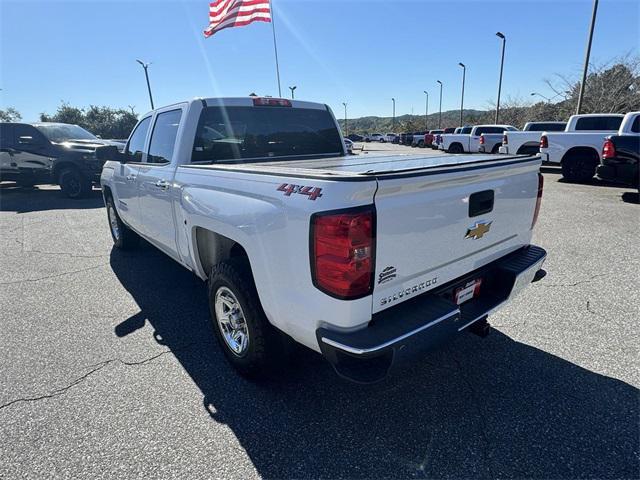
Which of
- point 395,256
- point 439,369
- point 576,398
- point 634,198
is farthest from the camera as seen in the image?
point 634,198

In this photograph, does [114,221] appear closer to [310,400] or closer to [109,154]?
[109,154]

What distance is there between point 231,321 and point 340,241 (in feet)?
4.48

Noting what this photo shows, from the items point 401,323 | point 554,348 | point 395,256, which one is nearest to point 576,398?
point 554,348

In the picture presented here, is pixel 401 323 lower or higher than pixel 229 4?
lower

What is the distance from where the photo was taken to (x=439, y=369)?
279cm

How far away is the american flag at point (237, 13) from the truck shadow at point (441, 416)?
1282 cm

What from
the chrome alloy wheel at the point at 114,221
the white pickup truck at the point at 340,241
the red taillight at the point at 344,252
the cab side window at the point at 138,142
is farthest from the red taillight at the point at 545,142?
the red taillight at the point at 344,252

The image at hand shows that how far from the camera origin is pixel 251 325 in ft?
7.89

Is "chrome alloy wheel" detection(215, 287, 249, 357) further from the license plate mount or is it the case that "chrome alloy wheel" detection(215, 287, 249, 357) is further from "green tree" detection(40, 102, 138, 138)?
"green tree" detection(40, 102, 138, 138)

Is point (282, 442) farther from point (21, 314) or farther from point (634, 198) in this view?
point (634, 198)

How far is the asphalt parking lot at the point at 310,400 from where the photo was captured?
203cm

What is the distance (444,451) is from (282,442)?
910mm

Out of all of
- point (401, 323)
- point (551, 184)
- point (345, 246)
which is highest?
point (345, 246)

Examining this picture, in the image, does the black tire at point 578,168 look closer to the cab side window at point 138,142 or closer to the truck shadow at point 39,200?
the cab side window at point 138,142
